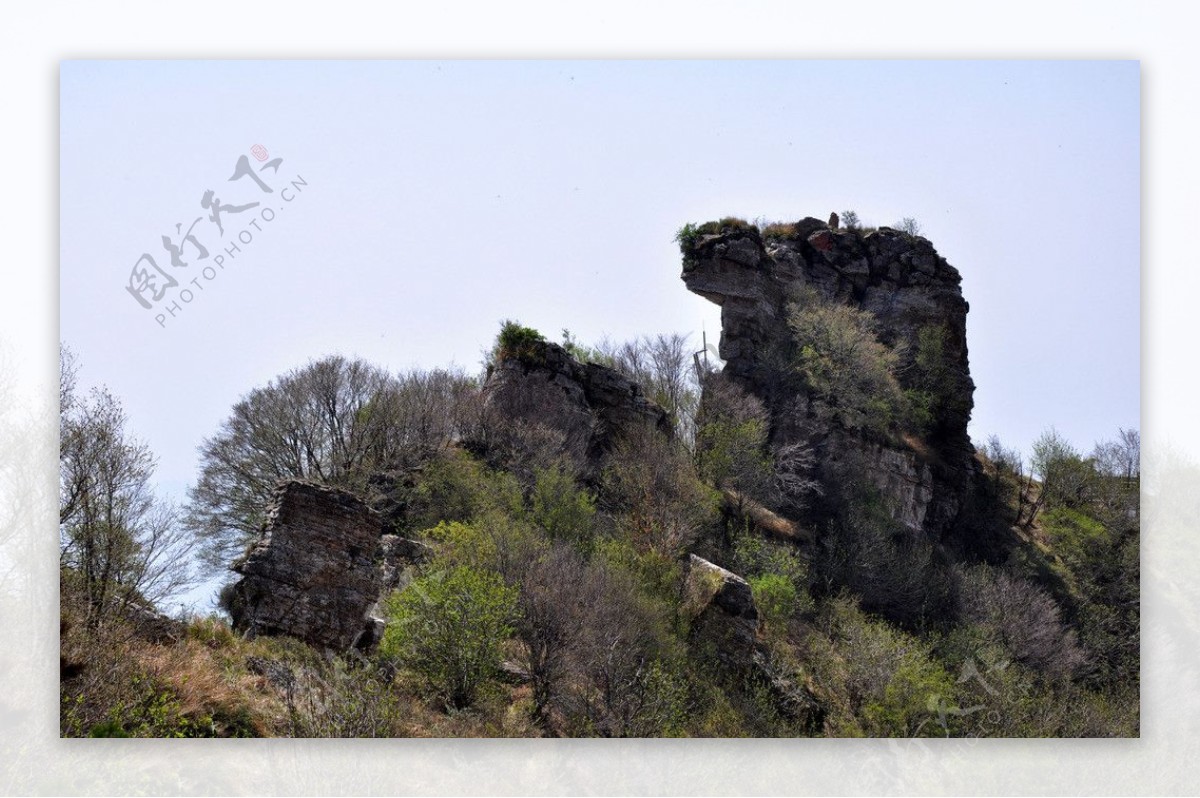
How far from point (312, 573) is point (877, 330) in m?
16.8

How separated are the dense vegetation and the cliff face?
422 mm

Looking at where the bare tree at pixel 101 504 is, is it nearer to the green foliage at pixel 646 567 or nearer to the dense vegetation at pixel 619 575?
the dense vegetation at pixel 619 575

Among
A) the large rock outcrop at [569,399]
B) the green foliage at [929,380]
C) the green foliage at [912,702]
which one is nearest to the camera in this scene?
the green foliage at [912,702]

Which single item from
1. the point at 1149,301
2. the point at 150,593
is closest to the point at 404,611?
the point at 150,593

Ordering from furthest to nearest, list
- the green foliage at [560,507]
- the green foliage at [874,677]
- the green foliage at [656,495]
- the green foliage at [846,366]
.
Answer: the green foliage at [846,366] → the green foliage at [656,495] → the green foliage at [560,507] → the green foliage at [874,677]

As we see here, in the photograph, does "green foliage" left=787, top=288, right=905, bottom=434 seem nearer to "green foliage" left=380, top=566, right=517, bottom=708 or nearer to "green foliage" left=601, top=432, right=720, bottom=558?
"green foliage" left=601, top=432, right=720, bottom=558

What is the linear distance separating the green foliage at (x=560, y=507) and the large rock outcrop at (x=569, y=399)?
1736mm

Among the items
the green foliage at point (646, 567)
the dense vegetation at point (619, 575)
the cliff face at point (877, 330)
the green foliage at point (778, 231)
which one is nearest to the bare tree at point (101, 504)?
the dense vegetation at point (619, 575)

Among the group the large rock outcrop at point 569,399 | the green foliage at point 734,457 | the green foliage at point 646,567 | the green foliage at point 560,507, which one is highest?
the large rock outcrop at point 569,399

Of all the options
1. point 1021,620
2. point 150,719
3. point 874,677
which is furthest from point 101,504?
point 1021,620

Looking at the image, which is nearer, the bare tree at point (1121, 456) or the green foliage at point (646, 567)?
the bare tree at point (1121, 456)

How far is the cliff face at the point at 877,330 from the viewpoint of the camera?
2506cm

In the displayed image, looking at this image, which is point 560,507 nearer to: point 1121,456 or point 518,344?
point 518,344

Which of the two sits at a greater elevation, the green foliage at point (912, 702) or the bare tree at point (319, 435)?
the bare tree at point (319, 435)
